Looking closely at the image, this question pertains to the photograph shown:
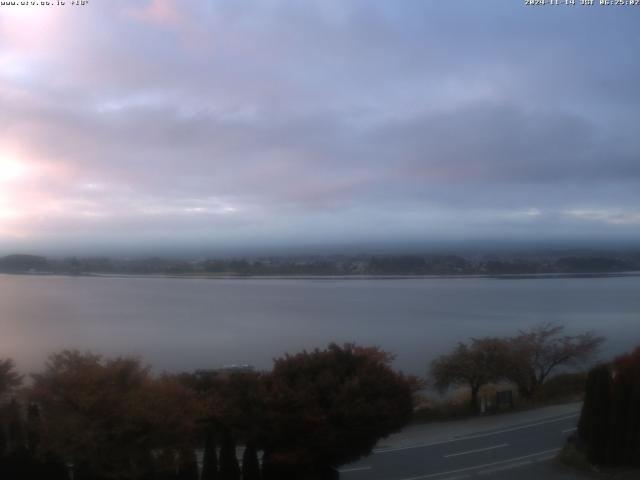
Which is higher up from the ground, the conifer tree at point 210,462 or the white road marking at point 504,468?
the conifer tree at point 210,462

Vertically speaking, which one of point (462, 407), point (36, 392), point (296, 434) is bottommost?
point (462, 407)

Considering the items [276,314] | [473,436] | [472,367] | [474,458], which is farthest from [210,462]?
[276,314]

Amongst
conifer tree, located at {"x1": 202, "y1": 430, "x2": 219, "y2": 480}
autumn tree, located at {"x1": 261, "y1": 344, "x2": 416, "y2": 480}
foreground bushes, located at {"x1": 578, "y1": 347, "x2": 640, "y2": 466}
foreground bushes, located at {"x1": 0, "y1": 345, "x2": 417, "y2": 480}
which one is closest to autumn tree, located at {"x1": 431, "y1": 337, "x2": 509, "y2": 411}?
foreground bushes, located at {"x1": 578, "y1": 347, "x2": 640, "y2": 466}

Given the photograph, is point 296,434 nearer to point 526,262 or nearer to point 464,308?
point 464,308

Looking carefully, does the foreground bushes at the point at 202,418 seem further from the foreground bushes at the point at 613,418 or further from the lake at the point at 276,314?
the lake at the point at 276,314

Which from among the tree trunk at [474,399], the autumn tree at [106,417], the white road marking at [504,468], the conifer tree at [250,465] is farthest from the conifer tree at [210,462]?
the tree trunk at [474,399]

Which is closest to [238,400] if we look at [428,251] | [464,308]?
[464,308]

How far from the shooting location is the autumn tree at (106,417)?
8.67 m

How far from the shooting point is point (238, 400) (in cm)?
1022

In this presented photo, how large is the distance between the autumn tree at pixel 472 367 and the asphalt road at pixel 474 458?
3321mm

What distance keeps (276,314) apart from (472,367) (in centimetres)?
Result: 1499

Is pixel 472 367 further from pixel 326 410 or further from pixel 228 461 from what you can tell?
pixel 228 461

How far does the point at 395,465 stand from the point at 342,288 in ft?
109

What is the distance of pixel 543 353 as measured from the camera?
2291 cm
